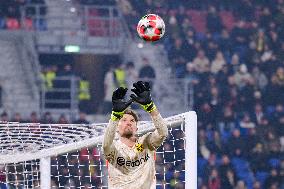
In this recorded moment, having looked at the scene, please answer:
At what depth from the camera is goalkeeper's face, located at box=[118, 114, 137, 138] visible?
6930 mm

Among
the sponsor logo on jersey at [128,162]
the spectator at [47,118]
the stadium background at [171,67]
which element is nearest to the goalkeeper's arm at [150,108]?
the sponsor logo on jersey at [128,162]

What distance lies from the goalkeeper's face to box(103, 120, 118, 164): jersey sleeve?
0.12m

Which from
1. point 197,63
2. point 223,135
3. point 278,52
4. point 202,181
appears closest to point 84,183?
point 202,181

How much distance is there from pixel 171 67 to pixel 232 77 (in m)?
1.37

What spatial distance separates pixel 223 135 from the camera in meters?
19.1

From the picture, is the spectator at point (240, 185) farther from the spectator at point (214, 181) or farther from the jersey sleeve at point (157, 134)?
the jersey sleeve at point (157, 134)

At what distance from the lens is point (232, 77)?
2072 cm

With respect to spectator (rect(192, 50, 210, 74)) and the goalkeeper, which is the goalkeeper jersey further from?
spectator (rect(192, 50, 210, 74))

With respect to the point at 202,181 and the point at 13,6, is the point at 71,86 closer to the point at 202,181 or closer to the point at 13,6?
the point at 13,6

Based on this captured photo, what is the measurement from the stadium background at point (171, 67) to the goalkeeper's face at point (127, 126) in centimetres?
1136

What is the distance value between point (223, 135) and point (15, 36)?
5.12 m

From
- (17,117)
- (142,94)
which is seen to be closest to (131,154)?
(142,94)

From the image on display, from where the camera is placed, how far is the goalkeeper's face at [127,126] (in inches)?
273

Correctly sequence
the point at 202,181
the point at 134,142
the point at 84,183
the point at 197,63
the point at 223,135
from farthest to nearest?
the point at 197,63, the point at 223,135, the point at 202,181, the point at 84,183, the point at 134,142
